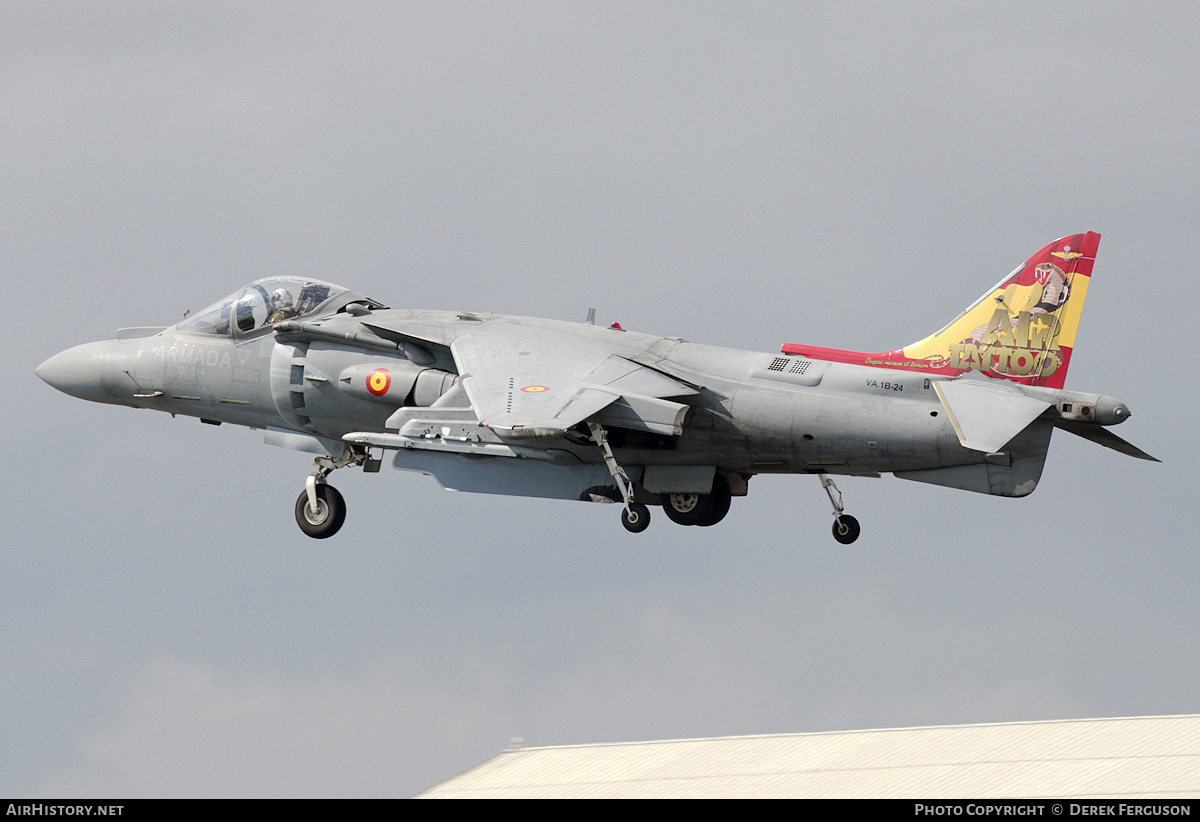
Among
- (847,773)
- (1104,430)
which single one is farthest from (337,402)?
(1104,430)

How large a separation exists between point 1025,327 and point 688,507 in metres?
6.00

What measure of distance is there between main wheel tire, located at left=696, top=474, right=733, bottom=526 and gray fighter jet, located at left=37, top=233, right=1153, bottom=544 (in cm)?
3

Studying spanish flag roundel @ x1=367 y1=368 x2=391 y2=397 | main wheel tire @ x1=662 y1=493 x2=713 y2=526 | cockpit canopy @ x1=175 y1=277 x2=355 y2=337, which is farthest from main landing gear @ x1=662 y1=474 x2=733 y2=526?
cockpit canopy @ x1=175 y1=277 x2=355 y2=337

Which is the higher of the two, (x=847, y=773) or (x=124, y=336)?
(x=124, y=336)

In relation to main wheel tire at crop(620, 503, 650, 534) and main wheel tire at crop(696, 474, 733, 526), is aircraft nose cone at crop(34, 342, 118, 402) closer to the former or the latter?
main wheel tire at crop(620, 503, 650, 534)

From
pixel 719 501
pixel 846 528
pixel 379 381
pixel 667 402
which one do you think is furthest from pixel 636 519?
pixel 379 381

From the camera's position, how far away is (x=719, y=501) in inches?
1102

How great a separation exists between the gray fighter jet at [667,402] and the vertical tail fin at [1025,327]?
2cm

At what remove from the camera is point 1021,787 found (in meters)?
25.9

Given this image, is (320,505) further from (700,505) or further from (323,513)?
(700,505)

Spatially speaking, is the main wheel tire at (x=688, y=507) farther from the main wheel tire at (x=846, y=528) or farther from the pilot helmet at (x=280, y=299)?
the pilot helmet at (x=280, y=299)

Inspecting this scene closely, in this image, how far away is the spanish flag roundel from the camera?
27.3 m
